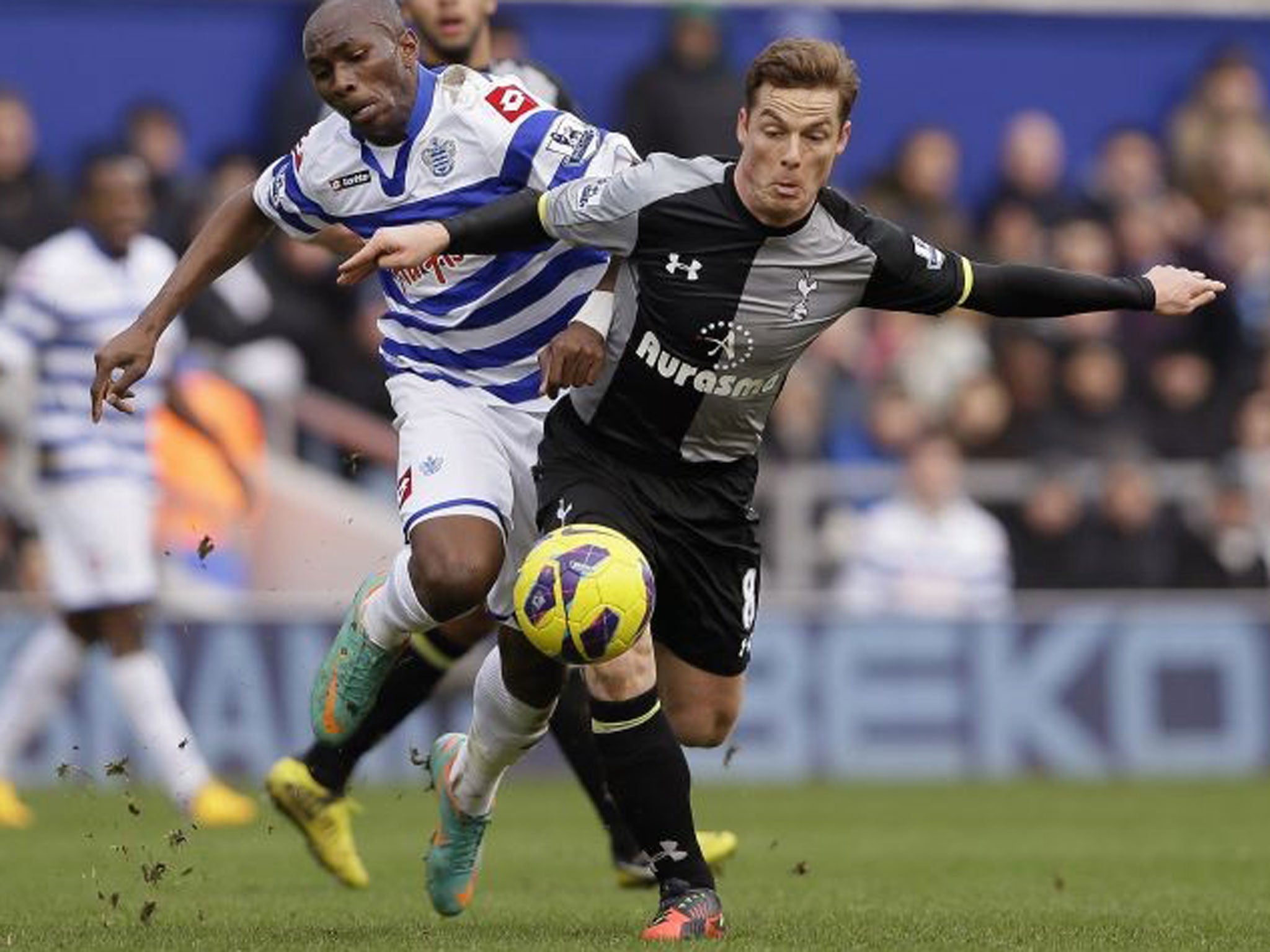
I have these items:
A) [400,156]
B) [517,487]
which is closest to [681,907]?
[517,487]

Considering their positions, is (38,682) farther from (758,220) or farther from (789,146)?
(789,146)

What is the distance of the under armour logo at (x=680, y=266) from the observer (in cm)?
715

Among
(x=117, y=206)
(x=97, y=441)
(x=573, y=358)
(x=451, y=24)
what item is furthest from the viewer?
(x=97, y=441)

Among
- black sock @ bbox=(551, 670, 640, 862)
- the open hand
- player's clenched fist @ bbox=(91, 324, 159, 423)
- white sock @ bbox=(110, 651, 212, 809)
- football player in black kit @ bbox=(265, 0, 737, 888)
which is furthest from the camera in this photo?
white sock @ bbox=(110, 651, 212, 809)

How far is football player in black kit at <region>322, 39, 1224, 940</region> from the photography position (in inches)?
275

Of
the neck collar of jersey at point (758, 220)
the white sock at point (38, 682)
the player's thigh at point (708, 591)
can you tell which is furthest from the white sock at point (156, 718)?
the neck collar of jersey at point (758, 220)

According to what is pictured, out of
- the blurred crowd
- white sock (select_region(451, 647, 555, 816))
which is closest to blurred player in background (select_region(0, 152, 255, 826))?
the blurred crowd

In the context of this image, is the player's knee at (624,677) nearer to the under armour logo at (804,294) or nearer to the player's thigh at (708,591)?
the player's thigh at (708,591)

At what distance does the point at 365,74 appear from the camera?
756 cm

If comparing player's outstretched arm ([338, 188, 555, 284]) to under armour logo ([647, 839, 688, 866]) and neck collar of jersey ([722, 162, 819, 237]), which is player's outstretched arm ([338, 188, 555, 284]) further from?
under armour logo ([647, 839, 688, 866])

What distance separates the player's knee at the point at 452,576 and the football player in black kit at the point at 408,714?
1305mm

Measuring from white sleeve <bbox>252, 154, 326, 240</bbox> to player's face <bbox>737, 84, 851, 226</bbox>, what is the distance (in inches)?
57.4

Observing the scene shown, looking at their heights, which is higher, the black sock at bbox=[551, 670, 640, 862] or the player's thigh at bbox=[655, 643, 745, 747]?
the player's thigh at bbox=[655, 643, 745, 747]

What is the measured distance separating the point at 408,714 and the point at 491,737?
1449mm
